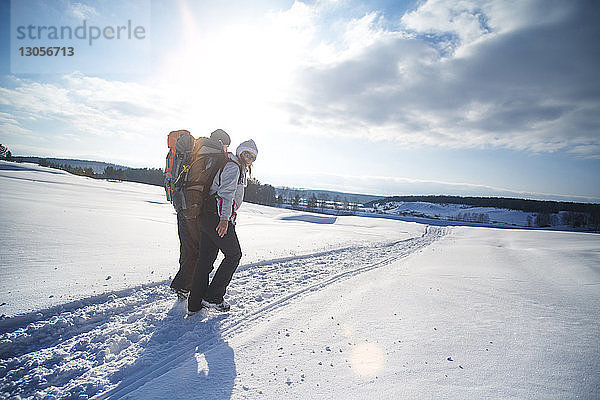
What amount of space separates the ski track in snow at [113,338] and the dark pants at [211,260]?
229mm

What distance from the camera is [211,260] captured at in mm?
3352

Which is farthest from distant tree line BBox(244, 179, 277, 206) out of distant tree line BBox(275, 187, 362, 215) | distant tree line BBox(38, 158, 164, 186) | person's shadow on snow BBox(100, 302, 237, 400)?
person's shadow on snow BBox(100, 302, 237, 400)

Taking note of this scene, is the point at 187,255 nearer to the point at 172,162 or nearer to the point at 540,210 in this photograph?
the point at 172,162

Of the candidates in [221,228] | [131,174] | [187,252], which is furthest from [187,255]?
[131,174]

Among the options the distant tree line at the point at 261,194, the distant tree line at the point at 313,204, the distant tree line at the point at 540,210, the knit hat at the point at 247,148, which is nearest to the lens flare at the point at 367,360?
the knit hat at the point at 247,148

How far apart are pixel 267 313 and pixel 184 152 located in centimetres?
232

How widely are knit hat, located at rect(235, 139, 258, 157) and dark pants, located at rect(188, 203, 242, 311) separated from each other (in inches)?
31.1

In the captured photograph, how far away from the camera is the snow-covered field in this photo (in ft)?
6.80

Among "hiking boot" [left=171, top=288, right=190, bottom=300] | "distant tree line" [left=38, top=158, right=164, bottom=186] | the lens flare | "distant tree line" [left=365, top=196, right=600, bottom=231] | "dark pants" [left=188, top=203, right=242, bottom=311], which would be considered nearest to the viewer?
the lens flare

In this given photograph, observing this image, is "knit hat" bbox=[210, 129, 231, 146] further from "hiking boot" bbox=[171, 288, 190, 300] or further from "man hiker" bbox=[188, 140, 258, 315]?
"hiking boot" bbox=[171, 288, 190, 300]

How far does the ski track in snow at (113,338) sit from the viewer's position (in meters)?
2.08

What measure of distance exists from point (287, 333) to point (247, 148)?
A: 214 cm

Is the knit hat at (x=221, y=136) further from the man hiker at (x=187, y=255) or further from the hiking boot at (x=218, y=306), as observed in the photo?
the hiking boot at (x=218, y=306)

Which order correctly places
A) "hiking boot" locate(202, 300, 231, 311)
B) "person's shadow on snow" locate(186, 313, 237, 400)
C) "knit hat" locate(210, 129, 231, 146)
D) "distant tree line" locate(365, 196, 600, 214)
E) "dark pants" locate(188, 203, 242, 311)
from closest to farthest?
"person's shadow on snow" locate(186, 313, 237, 400)
"dark pants" locate(188, 203, 242, 311)
"hiking boot" locate(202, 300, 231, 311)
"knit hat" locate(210, 129, 231, 146)
"distant tree line" locate(365, 196, 600, 214)
